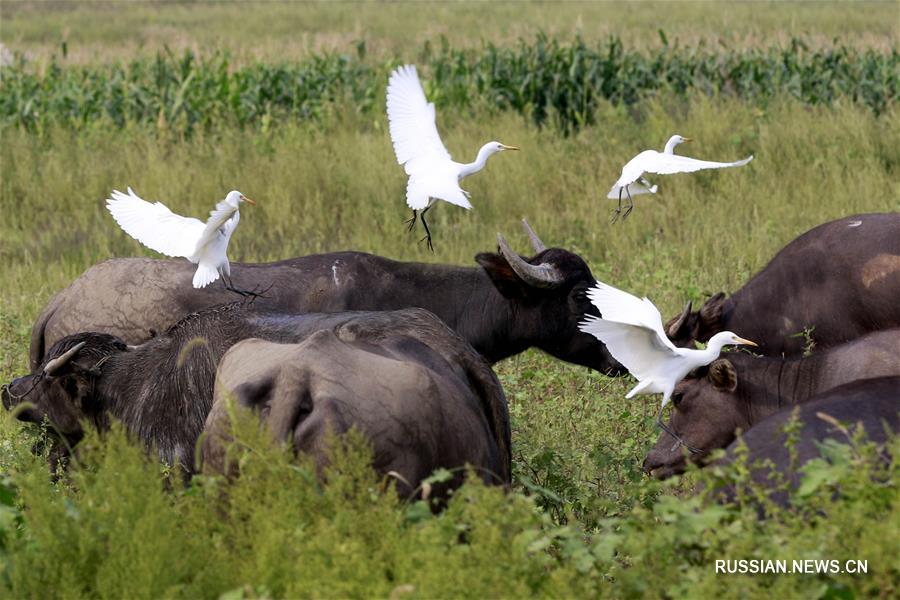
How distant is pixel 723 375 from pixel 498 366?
2.78 metres

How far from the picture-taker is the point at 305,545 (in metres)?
4.09

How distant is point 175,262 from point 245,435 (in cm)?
408

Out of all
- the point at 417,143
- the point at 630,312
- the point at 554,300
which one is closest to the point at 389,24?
the point at 417,143

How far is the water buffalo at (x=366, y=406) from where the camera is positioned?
15.6ft

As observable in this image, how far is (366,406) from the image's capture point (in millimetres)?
4805

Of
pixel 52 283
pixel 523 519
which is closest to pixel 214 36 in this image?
pixel 52 283

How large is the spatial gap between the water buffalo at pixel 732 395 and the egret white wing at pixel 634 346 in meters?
0.29

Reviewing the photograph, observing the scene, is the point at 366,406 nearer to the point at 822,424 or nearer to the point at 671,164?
the point at 822,424

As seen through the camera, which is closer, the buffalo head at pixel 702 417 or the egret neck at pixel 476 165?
the buffalo head at pixel 702 417

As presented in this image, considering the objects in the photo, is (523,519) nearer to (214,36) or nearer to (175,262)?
(175,262)

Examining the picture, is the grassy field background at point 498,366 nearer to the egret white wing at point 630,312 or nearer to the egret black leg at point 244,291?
the egret white wing at point 630,312

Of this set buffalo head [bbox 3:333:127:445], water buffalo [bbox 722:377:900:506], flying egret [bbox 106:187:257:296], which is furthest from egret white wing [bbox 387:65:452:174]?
water buffalo [bbox 722:377:900:506]

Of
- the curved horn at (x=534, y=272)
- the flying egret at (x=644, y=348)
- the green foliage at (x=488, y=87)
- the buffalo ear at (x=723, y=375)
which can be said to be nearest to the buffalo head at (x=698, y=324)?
the curved horn at (x=534, y=272)

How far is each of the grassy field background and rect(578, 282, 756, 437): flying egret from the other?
533 millimetres
